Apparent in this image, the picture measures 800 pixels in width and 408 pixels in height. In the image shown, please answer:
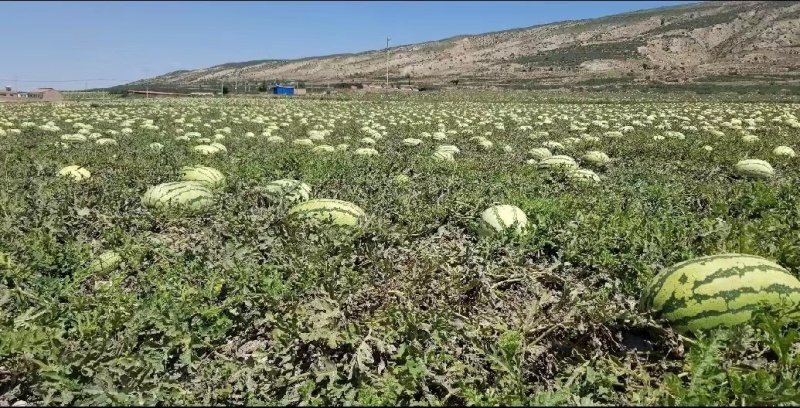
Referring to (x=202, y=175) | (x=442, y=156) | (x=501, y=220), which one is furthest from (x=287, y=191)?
(x=442, y=156)

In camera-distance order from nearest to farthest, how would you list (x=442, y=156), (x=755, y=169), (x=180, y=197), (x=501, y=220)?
(x=501, y=220) < (x=180, y=197) < (x=755, y=169) < (x=442, y=156)

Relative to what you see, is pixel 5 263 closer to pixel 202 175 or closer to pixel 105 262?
pixel 105 262

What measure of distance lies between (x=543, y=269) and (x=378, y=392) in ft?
6.10

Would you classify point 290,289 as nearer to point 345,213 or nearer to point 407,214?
point 345,213

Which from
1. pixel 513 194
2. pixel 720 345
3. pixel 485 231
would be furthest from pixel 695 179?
pixel 720 345

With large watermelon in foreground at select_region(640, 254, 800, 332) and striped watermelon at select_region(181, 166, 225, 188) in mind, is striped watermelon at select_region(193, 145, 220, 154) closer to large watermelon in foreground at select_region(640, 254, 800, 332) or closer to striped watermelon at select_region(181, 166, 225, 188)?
striped watermelon at select_region(181, 166, 225, 188)

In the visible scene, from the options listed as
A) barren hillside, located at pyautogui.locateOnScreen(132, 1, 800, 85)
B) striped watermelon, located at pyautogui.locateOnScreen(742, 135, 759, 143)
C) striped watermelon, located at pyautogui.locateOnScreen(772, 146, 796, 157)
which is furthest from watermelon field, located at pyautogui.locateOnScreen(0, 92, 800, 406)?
barren hillside, located at pyautogui.locateOnScreen(132, 1, 800, 85)

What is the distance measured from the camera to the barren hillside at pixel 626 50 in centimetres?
8881

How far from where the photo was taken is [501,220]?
178 inches

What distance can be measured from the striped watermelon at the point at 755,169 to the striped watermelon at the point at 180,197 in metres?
7.16

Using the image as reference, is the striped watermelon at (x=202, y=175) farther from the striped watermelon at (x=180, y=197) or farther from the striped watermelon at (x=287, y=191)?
the striped watermelon at (x=287, y=191)

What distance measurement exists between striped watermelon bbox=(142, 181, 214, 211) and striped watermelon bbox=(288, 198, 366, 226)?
1.08 m

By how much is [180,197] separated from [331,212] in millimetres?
1697

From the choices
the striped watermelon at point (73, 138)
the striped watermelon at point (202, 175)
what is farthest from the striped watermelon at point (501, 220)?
the striped watermelon at point (73, 138)
